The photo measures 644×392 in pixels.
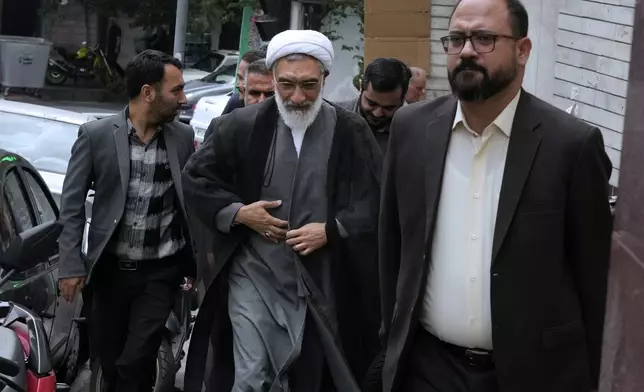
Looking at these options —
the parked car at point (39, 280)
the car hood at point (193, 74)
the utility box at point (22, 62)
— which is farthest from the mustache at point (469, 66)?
the utility box at point (22, 62)

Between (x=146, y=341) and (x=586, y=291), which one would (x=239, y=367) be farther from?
(x=586, y=291)

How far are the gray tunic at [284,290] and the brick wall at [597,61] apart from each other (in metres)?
3.21

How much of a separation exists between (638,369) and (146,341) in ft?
14.4

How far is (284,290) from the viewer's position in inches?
195

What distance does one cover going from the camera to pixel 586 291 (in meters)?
3.45

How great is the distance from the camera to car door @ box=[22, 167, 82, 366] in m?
6.27

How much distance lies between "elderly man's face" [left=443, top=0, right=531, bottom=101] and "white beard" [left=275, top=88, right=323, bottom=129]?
1.53 metres

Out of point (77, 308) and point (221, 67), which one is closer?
point (77, 308)

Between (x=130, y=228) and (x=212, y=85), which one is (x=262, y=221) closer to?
(x=130, y=228)

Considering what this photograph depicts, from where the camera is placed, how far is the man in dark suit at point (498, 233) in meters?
3.41

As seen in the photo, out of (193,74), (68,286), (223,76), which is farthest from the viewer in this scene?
(193,74)

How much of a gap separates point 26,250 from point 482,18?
2.18 m

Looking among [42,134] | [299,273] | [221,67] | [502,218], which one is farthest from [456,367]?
[221,67]

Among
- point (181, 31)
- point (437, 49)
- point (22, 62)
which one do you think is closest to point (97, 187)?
point (437, 49)
